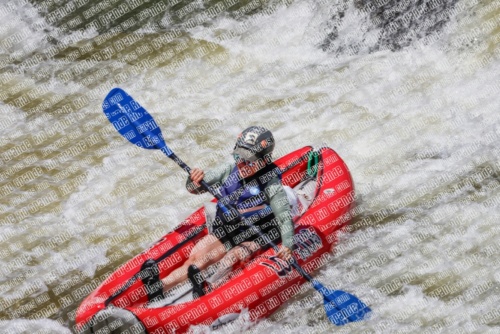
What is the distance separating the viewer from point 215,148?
7.29 meters

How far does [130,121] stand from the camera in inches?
228

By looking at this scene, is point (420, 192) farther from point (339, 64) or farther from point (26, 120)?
point (26, 120)

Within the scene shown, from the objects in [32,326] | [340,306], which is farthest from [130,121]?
[340,306]

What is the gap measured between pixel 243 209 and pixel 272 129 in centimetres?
236

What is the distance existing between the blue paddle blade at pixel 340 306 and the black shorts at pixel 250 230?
1.82 ft

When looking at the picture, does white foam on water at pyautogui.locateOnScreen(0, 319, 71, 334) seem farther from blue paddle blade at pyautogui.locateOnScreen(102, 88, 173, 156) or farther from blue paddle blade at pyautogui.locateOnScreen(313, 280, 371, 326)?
blue paddle blade at pyautogui.locateOnScreen(313, 280, 371, 326)

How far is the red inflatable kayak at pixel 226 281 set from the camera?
471 cm

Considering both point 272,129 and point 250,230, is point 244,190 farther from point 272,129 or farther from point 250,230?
point 272,129

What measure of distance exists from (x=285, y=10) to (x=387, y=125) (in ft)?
7.48

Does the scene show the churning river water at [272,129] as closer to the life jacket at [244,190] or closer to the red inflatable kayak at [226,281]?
the red inflatable kayak at [226,281]

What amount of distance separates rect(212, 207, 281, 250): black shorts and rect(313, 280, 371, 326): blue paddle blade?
0.55 meters

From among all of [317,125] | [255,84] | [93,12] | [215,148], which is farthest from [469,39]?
[93,12]

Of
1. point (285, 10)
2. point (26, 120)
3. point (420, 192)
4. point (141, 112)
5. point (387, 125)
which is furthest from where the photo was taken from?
point (285, 10)

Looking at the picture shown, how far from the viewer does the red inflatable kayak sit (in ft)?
15.5
